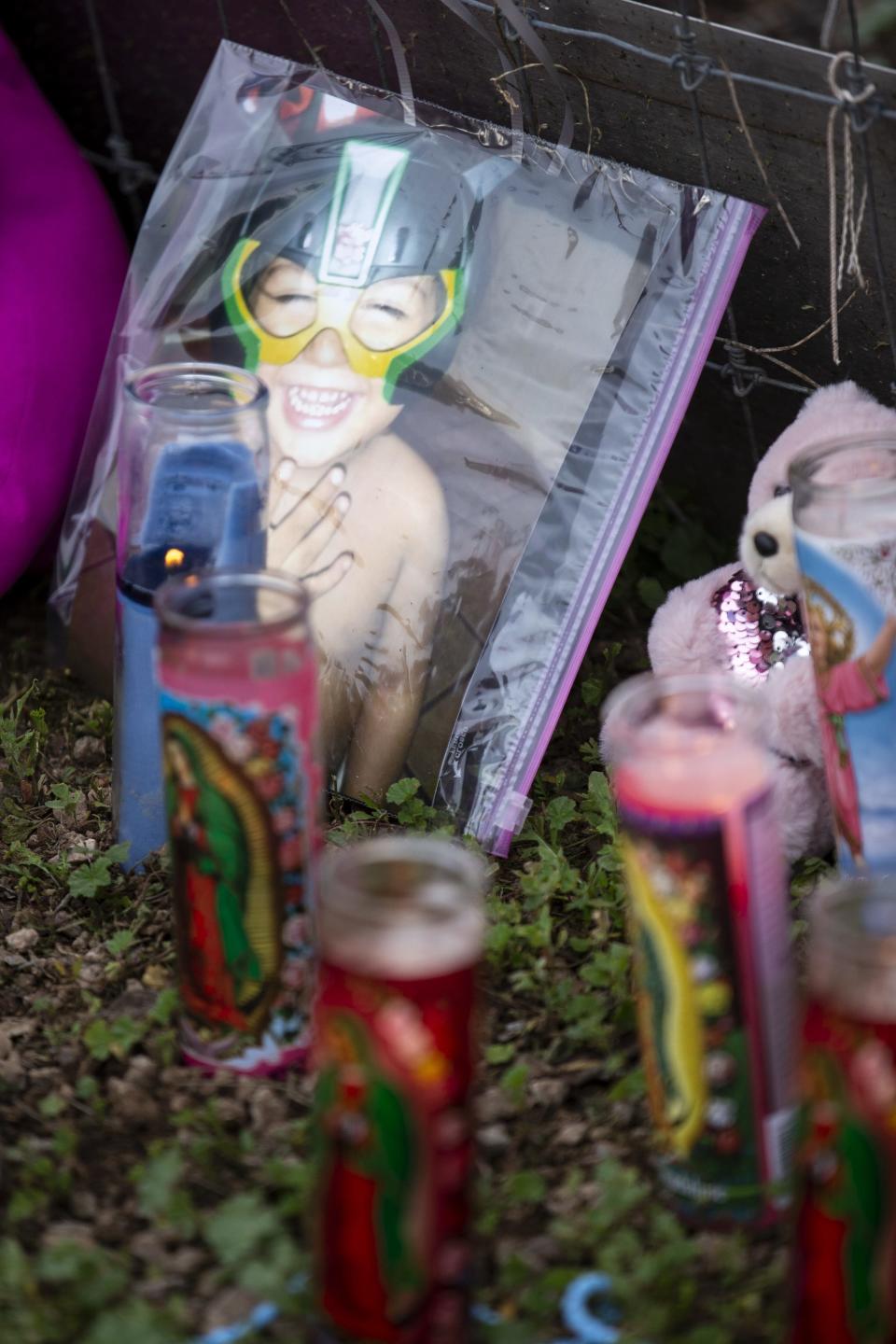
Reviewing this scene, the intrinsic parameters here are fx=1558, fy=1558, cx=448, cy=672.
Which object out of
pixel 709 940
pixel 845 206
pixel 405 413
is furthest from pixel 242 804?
pixel 845 206

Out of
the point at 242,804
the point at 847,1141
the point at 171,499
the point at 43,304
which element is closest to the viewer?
the point at 847,1141

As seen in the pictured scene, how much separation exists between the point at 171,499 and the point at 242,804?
0.46 m

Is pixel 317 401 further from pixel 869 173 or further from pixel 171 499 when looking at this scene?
pixel 869 173

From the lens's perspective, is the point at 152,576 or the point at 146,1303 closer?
the point at 146,1303

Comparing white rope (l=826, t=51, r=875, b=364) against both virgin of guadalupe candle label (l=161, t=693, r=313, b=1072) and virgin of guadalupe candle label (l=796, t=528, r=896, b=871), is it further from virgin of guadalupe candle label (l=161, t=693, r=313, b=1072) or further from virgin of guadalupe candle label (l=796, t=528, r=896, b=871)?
virgin of guadalupe candle label (l=161, t=693, r=313, b=1072)

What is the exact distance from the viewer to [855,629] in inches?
54.4

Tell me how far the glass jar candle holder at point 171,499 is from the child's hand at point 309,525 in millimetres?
178

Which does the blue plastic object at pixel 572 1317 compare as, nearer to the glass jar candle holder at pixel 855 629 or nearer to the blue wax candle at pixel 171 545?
the glass jar candle holder at pixel 855 629

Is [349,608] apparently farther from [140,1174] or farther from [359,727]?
[140,1174]

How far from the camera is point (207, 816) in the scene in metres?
1.30

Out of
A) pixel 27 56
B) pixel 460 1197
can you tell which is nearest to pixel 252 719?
pixel 460 1197

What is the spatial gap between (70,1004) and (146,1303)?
43 centimetres

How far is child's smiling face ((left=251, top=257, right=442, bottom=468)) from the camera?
5.93 ft

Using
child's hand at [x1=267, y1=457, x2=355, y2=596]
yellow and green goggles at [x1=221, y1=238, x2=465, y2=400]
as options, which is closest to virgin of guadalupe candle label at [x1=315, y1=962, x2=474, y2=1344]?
child's hand at [x1=267, y1=457, x2=355, y2=596]
